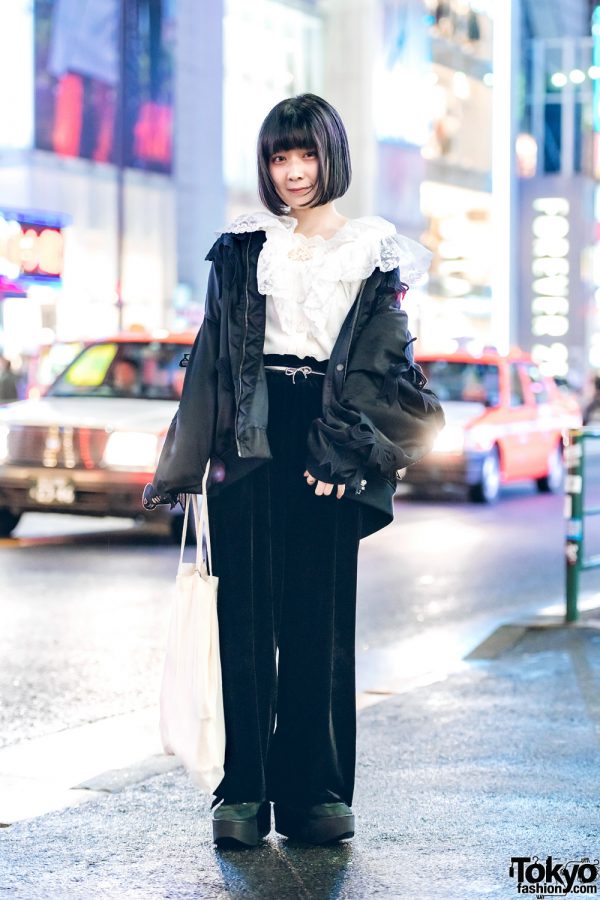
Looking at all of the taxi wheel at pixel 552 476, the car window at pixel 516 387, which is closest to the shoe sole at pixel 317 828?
the car window at pixel 516 387

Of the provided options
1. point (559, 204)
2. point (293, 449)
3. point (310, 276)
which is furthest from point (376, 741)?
point (559, 204)

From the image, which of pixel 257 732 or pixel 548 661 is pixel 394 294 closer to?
pixel 257 732

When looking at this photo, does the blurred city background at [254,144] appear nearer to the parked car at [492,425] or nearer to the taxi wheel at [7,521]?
the parked car at [492,425]

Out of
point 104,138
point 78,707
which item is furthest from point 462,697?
point 104,138

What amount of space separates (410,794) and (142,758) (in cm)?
106

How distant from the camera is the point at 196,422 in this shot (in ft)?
13.2

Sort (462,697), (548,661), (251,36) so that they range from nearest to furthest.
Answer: (462,697), (548,661), (251,36)

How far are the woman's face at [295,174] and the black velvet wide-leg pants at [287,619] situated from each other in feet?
1.39

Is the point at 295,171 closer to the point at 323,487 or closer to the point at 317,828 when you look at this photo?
the point at 323,487

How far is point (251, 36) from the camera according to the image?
149ft

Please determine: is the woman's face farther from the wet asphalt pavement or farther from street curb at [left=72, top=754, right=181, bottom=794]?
street curb at [left=72, top=754, right=181, bottom=794]

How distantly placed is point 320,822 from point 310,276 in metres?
1.37

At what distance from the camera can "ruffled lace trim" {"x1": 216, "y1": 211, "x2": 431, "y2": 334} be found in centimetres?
406

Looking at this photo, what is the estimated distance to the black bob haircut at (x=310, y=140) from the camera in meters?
4.07
